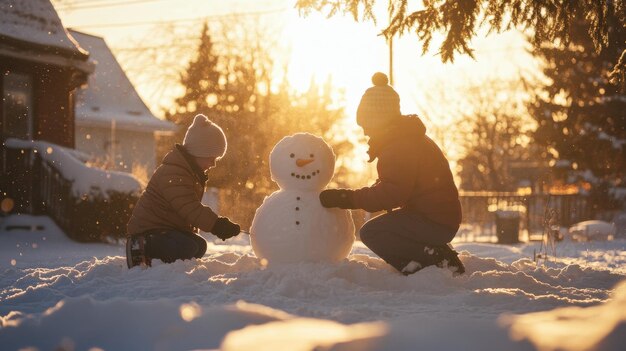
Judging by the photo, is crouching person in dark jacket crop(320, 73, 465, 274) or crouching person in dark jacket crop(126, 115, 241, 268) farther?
crouching person in dark jacket crop(126, 115, 241, 268)

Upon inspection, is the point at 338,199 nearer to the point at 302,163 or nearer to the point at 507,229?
the point at 302,163

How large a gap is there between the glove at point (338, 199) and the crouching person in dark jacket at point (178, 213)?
2.46ft

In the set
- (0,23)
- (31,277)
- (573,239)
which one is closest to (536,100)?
(573,239)

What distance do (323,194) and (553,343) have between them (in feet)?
10.0

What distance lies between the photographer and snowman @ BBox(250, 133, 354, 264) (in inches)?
225

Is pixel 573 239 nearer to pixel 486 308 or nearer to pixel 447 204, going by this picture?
pixel 447 204

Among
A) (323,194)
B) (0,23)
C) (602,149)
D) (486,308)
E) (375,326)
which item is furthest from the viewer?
(602,149)

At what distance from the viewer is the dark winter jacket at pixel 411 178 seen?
18.7ft

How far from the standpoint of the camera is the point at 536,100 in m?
23.3

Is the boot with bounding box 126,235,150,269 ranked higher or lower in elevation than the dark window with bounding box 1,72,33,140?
lower

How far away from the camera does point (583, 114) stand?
22.1 m

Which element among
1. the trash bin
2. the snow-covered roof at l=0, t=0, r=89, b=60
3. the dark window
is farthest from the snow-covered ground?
the dark window

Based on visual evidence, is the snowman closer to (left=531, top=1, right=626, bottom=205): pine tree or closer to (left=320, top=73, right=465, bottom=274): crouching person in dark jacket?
(left=320, top=73, right=465, bottom=274): crouching person in dark jacket

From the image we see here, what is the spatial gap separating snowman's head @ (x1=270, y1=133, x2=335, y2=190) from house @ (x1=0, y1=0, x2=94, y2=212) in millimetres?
8830
